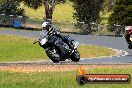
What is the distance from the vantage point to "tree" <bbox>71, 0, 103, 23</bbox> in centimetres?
5994

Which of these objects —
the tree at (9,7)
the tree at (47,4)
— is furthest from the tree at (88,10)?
the tree at (9,7)

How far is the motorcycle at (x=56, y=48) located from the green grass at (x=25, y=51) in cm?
605

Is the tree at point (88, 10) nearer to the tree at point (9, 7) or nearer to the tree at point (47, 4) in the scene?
the tree at point (47, 4)

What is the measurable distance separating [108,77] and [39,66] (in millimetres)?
12996

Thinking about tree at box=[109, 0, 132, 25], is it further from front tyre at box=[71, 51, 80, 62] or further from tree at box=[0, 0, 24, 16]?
front tyre at box=[71, 51, 80, 62]

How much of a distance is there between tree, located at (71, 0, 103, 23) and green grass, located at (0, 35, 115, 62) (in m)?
24.2

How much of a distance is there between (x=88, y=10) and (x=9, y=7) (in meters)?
10.4

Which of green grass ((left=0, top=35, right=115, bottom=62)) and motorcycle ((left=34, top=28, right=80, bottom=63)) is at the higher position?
motorcycle ((left=34, top=28, right=80, bottom=63))

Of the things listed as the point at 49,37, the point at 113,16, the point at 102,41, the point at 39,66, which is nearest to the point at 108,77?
the point at 39,66

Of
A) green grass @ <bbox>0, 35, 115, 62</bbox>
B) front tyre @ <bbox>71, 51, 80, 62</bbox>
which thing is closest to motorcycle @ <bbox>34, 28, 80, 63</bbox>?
front tyre @ <bbox>71, 51, 80, 62</bbox>

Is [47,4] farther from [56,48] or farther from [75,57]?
[56,48]

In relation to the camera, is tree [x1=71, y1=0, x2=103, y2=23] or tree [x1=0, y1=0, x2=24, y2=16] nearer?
tree [x1=0, y1=0, x2=24, y2=16]

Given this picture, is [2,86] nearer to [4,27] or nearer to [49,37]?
[49,37]

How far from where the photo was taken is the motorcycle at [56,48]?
2225 centimetres
